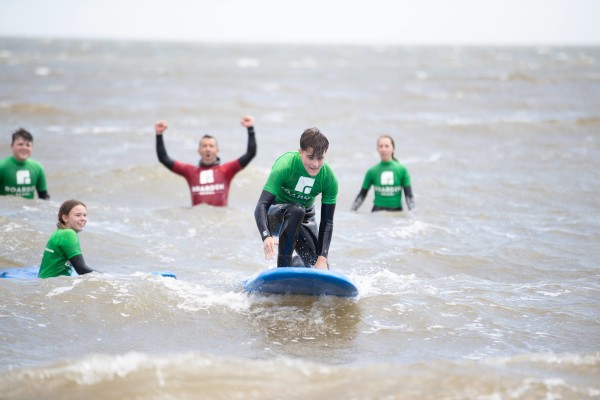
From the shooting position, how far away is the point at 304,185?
6840 millimetres

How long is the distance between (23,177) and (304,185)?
6133 mm

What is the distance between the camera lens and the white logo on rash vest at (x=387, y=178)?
38.7 ft

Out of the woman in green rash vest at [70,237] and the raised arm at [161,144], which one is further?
the raised arm at [161,144]

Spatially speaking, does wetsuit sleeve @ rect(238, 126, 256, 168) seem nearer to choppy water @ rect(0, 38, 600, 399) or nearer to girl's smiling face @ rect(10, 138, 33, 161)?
choppy water @ rect(0, 38, 600, 399)

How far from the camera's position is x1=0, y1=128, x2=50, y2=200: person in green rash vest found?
1114cm

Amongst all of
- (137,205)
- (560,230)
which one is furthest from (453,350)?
(137,205)

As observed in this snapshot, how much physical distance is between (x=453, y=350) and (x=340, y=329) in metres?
1.02

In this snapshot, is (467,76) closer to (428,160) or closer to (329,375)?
(428,160)

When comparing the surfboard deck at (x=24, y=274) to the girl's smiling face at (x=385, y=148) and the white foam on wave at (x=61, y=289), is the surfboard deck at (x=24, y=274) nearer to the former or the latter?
the white foam on wave at (x=61, y=289)

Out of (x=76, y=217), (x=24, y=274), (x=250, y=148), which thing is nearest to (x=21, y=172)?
(x=250, y=148)

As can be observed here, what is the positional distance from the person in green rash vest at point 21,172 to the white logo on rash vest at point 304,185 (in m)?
5.89

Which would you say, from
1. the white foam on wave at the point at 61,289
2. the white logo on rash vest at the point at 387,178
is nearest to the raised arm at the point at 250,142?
the white logo on rash vest at the point at 387,178

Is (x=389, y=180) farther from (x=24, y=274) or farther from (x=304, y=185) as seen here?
(x=24, y=274)

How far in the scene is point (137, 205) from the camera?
1367cm
